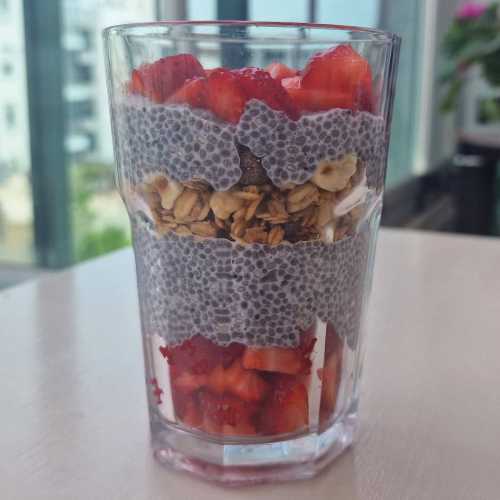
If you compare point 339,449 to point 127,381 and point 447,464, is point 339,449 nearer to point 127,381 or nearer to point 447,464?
point 447,464

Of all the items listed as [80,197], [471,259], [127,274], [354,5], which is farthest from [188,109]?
[354,5]

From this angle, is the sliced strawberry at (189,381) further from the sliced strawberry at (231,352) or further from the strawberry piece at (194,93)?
the strawberry piece at (194,93)

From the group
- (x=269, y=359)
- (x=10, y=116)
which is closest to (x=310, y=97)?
(x=269, y=359)

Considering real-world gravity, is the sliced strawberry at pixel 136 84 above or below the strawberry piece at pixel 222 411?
above

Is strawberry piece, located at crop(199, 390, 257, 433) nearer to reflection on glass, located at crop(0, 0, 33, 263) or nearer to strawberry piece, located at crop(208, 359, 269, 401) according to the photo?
strawberry piece, located at crop(208, 359, 269, 401)

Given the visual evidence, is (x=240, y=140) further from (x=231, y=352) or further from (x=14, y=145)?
(x=14, y=145)

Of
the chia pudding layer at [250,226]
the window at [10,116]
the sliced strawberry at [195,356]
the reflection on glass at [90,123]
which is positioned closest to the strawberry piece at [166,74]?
the chia pudding layer at [250,226]

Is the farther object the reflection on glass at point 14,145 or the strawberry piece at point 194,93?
the reflection on glass at point 14,145
